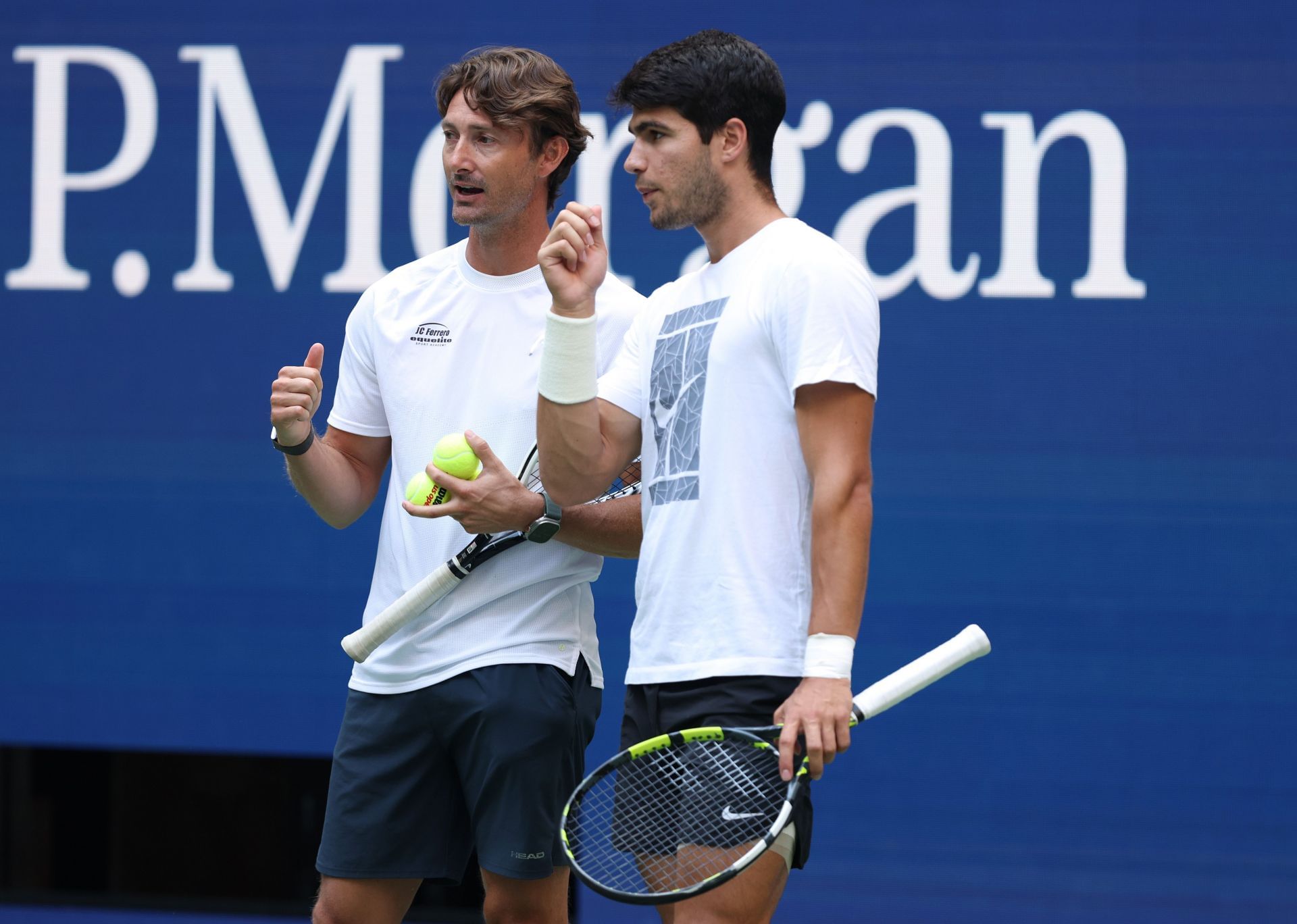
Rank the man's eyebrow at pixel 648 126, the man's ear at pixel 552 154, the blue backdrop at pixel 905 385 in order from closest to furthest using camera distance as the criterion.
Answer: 1. the man's eyebrow at pixel 648 126
2. the man's ear at pixel 552 154
3. the blue backdrop at pixel 905 385

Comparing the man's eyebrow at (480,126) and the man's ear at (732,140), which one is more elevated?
the man's eyebrow at (480,126)

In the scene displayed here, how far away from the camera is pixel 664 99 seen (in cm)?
214

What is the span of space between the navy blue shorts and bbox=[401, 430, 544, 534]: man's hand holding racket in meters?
0.25

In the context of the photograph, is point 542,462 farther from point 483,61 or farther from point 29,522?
point 29,522

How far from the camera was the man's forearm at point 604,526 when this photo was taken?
7.93 feet

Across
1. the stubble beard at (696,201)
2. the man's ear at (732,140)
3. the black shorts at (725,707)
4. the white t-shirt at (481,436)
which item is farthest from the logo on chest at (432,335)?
the black shorts at (725,707)

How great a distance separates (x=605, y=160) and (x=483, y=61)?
1058mm

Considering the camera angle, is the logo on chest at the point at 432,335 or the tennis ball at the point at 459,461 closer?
the tennis ball at the point at 459,461

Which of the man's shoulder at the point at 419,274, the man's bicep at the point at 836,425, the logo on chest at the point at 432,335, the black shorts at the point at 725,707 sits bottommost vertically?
the black shorts at the point at 725,707

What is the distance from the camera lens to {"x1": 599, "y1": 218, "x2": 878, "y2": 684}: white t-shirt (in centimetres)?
204

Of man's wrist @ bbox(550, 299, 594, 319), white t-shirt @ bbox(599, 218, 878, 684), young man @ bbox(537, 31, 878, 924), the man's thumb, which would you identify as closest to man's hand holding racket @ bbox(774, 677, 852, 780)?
young man @ bbox(537, 31, 878, 924)

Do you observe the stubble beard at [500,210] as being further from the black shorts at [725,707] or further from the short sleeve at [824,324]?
the black shorts at [725,707]

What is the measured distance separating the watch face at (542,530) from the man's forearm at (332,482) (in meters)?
0.39

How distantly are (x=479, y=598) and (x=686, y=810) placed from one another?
554 millimetres
